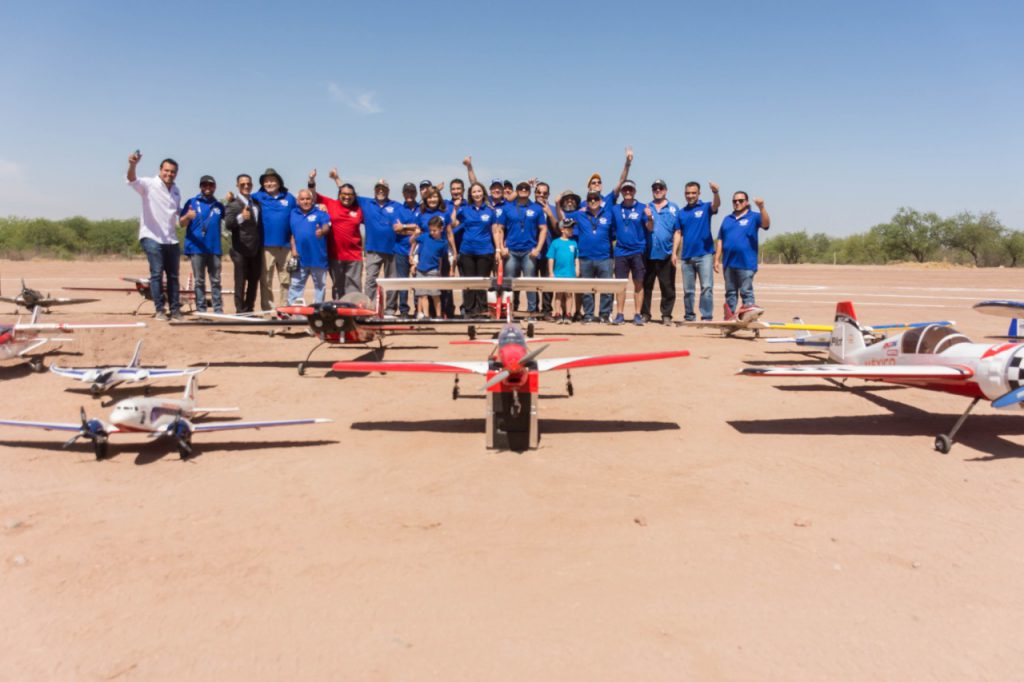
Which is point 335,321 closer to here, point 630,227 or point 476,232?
point 476,232

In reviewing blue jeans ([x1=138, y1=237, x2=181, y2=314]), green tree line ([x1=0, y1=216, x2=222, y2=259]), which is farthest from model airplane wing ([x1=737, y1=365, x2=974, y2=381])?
green tree line ([x1=0, y1=216, x2=222, y2=259])

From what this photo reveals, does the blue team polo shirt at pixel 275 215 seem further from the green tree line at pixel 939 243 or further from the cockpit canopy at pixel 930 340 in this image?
the green tree line at pixel 939 243

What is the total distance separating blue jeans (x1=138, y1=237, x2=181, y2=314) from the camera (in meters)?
11.5

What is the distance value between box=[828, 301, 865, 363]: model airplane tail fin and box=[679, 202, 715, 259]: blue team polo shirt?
4.84 meters

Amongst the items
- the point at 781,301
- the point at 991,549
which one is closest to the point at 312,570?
the point at 991,549

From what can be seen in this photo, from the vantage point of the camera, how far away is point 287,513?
202 inches

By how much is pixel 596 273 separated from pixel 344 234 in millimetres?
5904

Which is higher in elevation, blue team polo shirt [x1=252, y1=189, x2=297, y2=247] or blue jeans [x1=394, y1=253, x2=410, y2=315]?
blue team polo shirt [x1=252, y1=189, x2=297, y2=247]

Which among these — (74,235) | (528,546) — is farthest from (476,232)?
(74,235)

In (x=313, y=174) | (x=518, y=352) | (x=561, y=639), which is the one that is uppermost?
(x=313, y=174)

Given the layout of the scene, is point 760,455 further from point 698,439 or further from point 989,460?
point 989,460

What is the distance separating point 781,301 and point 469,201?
15.4m

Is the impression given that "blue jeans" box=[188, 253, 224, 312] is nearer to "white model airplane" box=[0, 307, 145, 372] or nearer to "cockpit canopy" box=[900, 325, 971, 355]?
"white model airplane" box=[0, 307, 145, 372]

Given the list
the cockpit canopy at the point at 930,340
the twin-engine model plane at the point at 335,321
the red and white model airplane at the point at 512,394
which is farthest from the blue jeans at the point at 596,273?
the red and white model airplane at the point at 512,394
